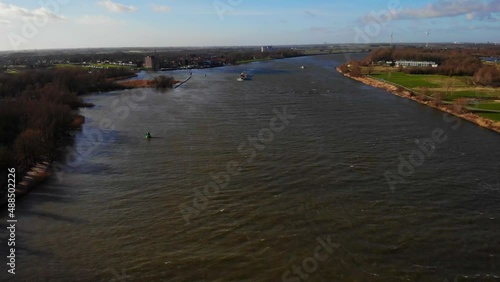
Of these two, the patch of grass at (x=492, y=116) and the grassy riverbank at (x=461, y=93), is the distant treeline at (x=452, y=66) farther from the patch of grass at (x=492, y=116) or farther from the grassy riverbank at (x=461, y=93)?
the patch of grass at (x=492, y=116)

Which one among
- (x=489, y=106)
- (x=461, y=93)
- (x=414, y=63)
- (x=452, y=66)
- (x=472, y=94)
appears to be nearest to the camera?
(x=489, y=106)

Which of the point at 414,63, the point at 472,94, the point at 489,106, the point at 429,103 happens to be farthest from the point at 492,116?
the point at 414,63

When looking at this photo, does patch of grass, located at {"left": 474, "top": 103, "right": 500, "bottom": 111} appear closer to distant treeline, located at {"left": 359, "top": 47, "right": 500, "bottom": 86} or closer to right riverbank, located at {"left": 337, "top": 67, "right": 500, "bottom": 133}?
right riverbank, located at {"left": 337, "top": 67, "right": 500, "bottom": 133}

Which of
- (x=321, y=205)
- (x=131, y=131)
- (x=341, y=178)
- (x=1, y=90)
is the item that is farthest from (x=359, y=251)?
(x=1, y=90)

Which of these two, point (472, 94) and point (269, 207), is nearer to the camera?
point (269, 207)

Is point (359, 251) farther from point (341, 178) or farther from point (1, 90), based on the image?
point (1, 90)

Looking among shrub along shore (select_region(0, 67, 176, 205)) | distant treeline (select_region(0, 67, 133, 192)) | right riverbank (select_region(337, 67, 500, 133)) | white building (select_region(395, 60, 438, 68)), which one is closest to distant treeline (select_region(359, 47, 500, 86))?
white building (select_region(395, 60, 438, 68))

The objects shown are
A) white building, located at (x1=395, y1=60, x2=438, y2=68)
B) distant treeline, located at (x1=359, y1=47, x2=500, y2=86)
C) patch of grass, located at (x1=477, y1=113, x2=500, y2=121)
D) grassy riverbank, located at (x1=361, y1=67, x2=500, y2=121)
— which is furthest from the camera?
white building, located at (x1=395, y1=60, x2=438, y2=68)

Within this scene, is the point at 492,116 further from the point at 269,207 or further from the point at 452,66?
the point at 452,66
